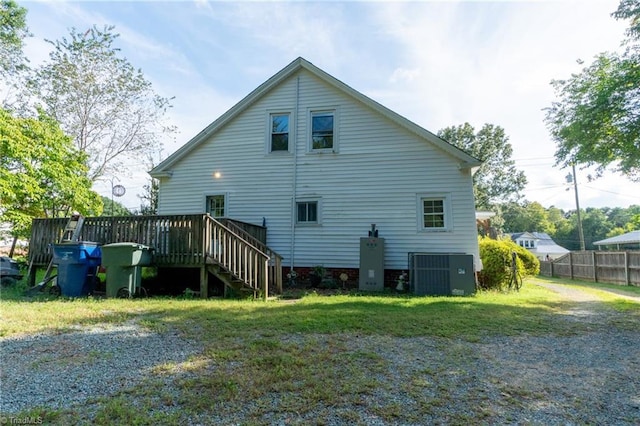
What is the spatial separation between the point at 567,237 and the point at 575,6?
6455 centimetres

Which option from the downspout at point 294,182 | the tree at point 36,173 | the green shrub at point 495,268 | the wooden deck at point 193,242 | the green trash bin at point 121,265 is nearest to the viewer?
the green trash bin at point 121,265

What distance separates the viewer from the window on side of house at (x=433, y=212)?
33.8 feet

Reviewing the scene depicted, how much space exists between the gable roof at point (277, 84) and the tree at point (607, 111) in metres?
2.92

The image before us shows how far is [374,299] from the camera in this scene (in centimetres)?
814

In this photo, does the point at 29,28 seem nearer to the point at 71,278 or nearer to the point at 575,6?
the point at 71,278

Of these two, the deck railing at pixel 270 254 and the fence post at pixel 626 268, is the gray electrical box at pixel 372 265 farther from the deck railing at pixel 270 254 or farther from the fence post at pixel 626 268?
the fence post at pixel 626 268

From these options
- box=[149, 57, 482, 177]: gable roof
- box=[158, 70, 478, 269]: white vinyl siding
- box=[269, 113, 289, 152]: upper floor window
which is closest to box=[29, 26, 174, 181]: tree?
box=[149, 57, 482, 177]: gable roof

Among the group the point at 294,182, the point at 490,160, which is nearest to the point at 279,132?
the point at 294,182

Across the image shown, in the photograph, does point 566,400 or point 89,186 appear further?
point 89,186

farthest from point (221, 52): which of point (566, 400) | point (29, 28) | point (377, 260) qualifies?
point (29, 28)

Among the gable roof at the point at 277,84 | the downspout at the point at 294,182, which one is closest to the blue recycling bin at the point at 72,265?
the gable roof at the point at 277,84

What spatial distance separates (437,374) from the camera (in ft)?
11.1

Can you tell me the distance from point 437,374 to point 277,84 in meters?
10.9

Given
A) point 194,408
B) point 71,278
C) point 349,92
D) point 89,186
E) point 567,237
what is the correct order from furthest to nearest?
point 567,237 → point 89,186 → point 349,92 → point 71,278 → point 194,408
